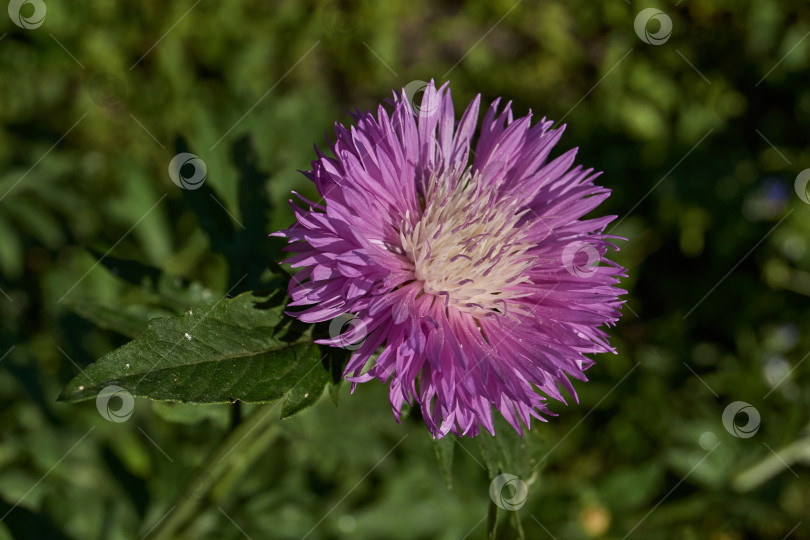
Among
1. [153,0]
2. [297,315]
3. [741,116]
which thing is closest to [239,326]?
[297,315]

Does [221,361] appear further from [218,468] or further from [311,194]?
[311,194]

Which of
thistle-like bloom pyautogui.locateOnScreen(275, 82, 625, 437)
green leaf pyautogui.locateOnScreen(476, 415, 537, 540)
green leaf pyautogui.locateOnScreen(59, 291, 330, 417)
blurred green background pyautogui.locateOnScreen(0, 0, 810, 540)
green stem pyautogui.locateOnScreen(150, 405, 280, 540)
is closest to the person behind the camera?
green leaf pyautogui.locateOnScreen(59, 291, 330, 417)

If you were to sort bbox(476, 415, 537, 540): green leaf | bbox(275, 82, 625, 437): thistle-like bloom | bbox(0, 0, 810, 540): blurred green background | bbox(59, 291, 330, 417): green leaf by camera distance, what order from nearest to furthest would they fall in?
bbox(59, 291, 330, 417): green leaf < bbox(275, 82, 625, 437): thistle-like bloom < bbox(476, 415, 537, 540): green leaf < bbox(0, 0, 810, 540): blurred green background

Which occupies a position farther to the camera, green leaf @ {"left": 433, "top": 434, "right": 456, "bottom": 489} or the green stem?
the green stem

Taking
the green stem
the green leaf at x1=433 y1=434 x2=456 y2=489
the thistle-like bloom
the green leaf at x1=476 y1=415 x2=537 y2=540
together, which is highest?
the thistle-like bloom

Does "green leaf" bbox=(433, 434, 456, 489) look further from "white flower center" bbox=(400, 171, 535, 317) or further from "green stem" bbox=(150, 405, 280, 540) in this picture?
"green stem" bbox=(150, 405, 280, 540)

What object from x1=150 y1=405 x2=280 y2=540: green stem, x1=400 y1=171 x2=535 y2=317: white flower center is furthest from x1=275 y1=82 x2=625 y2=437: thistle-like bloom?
x1=150 y1=405 x2=280 y2=540: green stem

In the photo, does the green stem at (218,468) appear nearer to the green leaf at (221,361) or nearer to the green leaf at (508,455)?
the green leaf at (221,361)
